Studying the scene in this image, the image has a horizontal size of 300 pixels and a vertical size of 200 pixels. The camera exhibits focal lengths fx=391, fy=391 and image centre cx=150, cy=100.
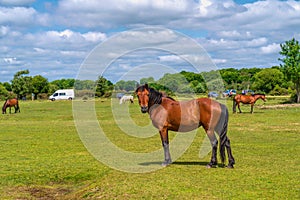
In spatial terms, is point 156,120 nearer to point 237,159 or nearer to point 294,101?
point 237,159

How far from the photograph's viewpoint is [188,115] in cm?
1123

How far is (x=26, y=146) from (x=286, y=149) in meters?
11.1

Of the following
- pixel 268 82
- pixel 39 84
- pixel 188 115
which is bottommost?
pixel 188 115

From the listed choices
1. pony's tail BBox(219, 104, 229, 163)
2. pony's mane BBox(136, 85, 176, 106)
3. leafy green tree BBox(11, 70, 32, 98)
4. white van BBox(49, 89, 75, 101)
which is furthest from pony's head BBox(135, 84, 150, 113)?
leafy green tree BBox(11, 70, 32, 98)

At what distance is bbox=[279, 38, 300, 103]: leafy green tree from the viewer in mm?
47875

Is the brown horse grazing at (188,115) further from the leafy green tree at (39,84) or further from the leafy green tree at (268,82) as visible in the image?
the leafy green tree at (39,84)

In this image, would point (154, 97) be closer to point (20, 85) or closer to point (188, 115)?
point (188, 115)

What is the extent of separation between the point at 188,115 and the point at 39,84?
106845 millimetres

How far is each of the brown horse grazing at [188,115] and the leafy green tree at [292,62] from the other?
39.7m

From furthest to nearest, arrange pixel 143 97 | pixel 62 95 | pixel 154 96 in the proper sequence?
pixel 62 95 < pixel 154 96 < pixel 143 97

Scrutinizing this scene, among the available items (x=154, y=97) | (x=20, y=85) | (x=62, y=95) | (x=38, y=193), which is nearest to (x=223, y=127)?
(x=154, y=97)

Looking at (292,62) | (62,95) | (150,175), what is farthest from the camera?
(62,95)

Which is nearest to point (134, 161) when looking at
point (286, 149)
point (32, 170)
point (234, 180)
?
point (32, 170)

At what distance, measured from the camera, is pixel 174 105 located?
1142 cm
